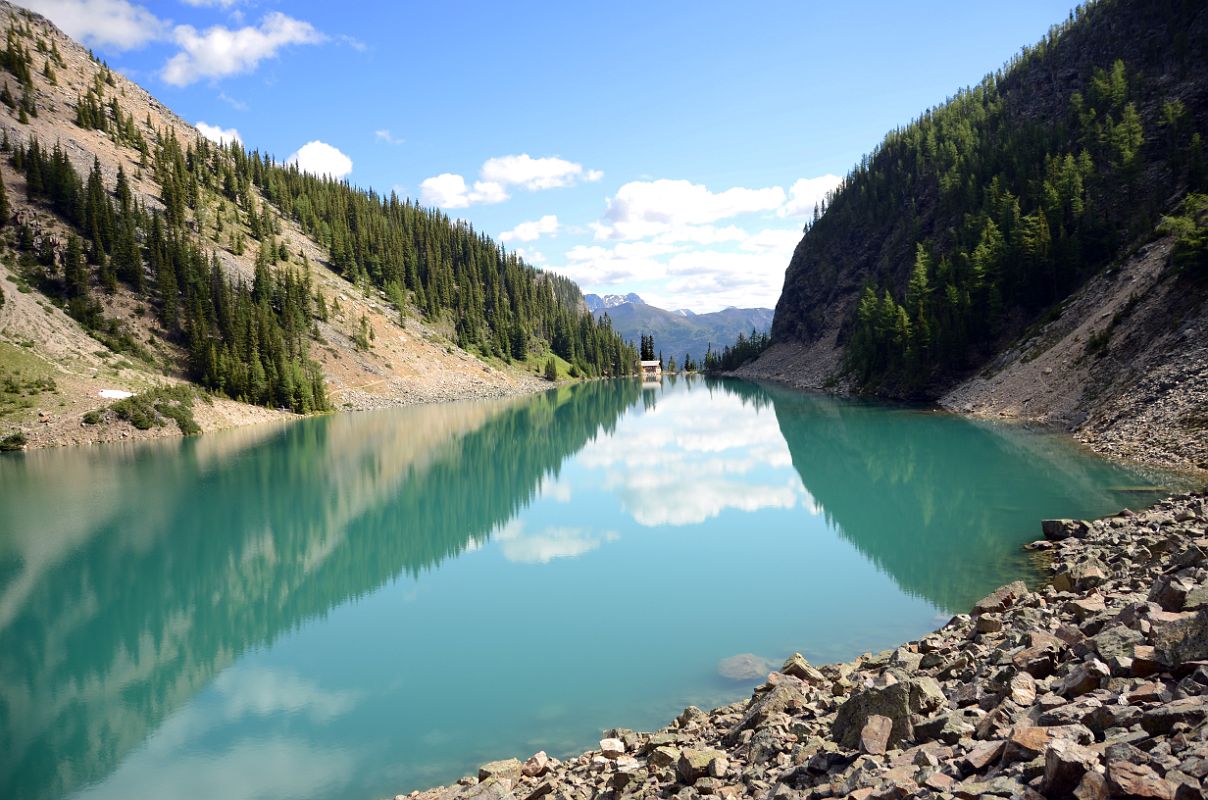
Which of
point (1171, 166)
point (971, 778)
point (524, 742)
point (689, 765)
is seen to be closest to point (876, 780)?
point (971, 778)

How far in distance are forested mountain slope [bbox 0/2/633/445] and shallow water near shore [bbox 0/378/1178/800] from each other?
90.3 ft

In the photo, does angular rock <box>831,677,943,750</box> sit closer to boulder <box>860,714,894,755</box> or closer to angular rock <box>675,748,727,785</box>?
boulder <box>860,714,894,755</box>

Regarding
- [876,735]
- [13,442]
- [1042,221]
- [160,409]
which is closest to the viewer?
[876,735]

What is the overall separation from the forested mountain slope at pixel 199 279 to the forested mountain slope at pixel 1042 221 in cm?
6932

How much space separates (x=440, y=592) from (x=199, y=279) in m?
82.8

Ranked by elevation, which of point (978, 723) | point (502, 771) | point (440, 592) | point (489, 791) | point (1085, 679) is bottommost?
point (440, 592)

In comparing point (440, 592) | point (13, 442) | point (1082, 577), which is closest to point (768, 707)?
point (1082, 577)

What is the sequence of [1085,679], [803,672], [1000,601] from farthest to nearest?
[1000,601] < [803,672] < [1085,679]

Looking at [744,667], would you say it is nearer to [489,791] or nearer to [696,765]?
[696,765]

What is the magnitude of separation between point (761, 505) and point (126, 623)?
81.1ft

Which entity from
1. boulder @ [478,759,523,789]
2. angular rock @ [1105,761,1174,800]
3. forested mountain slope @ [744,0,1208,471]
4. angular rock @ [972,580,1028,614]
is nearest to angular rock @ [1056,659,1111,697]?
angular rock @ [1105,761,1174,800]

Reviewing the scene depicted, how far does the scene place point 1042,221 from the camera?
7006 centimetres

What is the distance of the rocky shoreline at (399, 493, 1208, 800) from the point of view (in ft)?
19.1

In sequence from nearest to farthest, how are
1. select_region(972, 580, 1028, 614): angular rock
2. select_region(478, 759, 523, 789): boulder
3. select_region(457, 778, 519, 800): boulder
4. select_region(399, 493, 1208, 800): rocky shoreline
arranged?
1. select_region(399, 493, 1208, 800): rocky shoreline
2. select_region(457, 778, 519, 800): boulder
3. select_region(478, 759, 523, 789): boulder
4. select_region(972, 580, 1028, 614): angular rock
